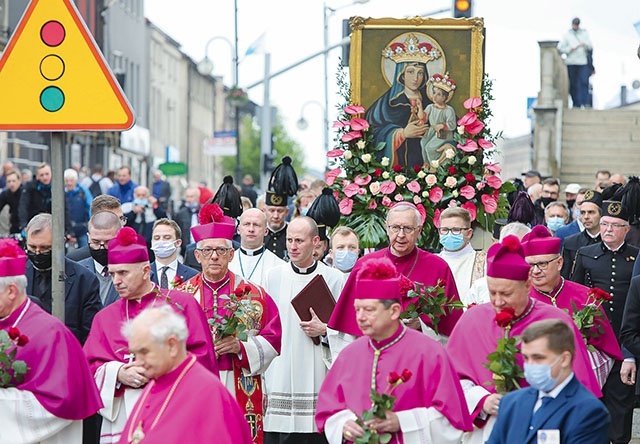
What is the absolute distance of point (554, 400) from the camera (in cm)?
716

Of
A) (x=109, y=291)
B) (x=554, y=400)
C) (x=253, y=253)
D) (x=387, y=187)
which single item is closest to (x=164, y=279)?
(x=253, y=253)

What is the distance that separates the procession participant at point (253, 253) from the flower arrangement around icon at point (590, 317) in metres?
3.27

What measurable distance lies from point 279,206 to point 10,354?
7.06 meters

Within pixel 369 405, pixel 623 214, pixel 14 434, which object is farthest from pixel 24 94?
pixel 623 214

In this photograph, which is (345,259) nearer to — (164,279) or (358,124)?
(164,279)

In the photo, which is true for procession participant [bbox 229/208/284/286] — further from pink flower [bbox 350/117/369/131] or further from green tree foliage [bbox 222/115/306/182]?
green tree foliage [bbox 222/115/306/182]

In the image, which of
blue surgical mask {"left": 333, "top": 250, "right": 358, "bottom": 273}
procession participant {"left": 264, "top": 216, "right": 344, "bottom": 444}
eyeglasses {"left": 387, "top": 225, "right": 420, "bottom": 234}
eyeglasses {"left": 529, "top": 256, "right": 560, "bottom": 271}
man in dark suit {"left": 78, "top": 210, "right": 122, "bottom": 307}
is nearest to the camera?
eyeglasses {"left": 529, "top": 256, "right": 560, "bottom": 271}

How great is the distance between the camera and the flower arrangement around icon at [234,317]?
10.3 metres

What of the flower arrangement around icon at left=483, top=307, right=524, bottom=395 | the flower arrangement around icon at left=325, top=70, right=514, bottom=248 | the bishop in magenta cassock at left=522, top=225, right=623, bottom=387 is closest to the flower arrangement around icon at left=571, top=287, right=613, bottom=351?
the bishop in magenta cassock at left=522, top=225, right=623, bottom=387

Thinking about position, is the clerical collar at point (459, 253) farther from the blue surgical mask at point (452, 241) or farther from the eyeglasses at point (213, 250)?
the eyeglasses at point (213, 250)

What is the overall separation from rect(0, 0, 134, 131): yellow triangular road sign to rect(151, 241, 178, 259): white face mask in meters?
4.78

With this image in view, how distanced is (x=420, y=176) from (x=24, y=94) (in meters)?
6.56

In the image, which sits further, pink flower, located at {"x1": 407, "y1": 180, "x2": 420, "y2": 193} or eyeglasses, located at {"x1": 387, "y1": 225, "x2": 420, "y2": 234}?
pink flower, located at {"x1": 407, "y1": 180, "x2": 420, "y2": 193}

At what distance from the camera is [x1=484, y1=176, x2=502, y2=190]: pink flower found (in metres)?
14.0
